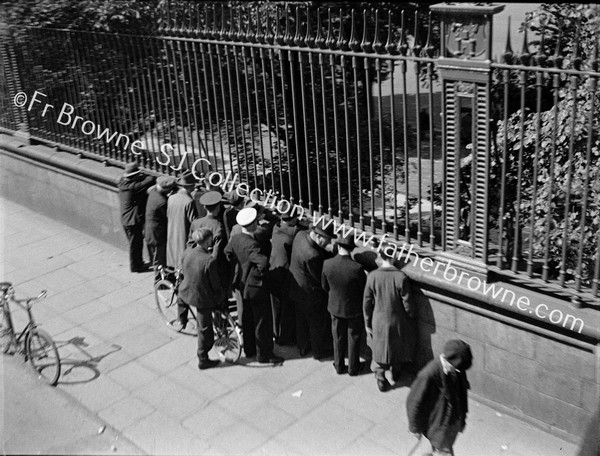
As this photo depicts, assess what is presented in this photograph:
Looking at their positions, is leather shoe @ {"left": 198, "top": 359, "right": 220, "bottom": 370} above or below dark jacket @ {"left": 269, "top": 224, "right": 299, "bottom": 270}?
below

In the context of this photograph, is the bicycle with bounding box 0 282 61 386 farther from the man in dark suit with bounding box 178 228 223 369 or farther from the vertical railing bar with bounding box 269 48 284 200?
the vertical railing bar with bounding box 269 48 284 200

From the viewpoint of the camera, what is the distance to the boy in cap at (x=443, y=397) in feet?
18.7

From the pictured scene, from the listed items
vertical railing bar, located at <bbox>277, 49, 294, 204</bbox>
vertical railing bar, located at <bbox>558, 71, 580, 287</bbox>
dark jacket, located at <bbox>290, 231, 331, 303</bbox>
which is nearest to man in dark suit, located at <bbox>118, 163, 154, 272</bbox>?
vertical railing bar, located at <bbox>277, 49, 294, 204</bbox>

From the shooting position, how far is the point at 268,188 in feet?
30.6

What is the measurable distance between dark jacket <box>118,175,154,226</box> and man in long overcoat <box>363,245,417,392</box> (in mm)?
3994

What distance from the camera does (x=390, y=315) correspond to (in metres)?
7.43

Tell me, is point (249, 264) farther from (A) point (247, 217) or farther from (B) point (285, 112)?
(B) point (285, 112)

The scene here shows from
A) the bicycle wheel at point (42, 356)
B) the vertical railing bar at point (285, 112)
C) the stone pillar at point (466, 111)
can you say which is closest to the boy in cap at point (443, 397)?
the stone pillar at point (466, 111)

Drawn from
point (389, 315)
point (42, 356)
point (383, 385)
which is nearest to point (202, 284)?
point (42, 356)

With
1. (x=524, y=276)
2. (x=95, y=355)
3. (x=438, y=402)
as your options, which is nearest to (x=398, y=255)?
(x=524, y=276)

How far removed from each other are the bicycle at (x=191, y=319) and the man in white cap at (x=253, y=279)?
186mm

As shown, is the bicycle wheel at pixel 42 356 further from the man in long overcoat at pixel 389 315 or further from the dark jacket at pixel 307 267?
the man in long overcoat at pixel 389 315

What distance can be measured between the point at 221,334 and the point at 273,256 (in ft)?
3.50

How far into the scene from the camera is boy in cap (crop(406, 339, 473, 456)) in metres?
5.71
